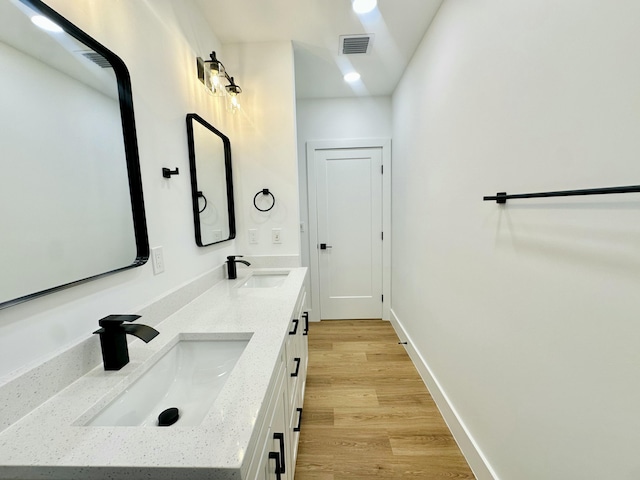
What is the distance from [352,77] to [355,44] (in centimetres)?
53

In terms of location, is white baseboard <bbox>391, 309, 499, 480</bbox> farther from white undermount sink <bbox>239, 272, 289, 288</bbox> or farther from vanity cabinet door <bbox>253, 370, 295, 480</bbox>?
white undermount sink <bbox>239, 272, 289, 288</bbox>

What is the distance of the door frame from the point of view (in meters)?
3.04

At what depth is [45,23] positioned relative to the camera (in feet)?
2.43

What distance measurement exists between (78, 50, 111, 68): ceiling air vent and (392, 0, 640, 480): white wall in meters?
1.54

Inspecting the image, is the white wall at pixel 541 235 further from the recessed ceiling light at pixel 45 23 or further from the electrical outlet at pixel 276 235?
the recessed ceiling light at pixel 45 23

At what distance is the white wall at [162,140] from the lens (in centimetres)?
74

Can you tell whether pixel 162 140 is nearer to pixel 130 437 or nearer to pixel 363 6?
pixel 130 437

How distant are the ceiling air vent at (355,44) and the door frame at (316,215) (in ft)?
3.21

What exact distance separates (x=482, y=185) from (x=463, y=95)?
544 mm

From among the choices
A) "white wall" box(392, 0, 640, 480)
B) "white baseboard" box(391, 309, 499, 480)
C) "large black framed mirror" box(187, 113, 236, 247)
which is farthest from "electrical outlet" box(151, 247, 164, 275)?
"white baseboard" box(391, 309, 499, 480)

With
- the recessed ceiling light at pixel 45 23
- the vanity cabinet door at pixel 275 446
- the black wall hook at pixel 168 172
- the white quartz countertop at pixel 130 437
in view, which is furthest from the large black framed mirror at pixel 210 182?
the vanity cabinet door at pixel 275 446

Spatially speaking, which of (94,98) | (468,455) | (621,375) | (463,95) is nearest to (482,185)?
(463,95)

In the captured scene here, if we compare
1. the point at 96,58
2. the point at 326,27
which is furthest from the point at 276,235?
the point at 326,27

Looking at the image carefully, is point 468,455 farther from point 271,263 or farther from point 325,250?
point 325,250
